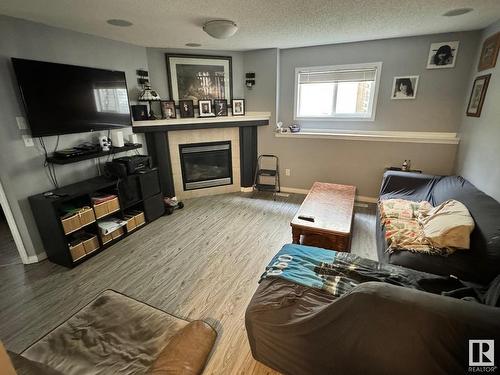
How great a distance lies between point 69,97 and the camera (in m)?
2.51

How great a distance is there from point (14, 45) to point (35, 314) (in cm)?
232

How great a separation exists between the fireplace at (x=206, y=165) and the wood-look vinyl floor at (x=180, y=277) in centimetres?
92

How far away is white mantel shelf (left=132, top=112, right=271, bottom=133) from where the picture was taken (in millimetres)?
3475

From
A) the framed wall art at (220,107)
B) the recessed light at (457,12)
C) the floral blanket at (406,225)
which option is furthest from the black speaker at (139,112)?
the recessed light at (457,12)

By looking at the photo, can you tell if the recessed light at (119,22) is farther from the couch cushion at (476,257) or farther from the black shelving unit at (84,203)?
the couch cushion at (476,257)

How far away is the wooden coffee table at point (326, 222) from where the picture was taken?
2.29 metres

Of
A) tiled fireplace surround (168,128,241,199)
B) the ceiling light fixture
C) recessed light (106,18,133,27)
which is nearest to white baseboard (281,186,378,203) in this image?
tiled fireplace surround (168,128,241,199)

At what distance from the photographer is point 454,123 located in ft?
10.5

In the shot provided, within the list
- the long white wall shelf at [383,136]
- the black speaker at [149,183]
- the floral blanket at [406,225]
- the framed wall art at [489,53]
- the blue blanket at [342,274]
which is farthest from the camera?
the long white wall shelf at [383,136]

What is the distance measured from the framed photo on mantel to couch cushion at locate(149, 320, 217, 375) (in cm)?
325

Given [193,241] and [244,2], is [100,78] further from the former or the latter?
[193,241]

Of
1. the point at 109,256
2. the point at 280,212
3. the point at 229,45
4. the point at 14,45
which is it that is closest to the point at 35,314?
the point at 109,256

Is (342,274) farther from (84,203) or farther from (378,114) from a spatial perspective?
(378,114)

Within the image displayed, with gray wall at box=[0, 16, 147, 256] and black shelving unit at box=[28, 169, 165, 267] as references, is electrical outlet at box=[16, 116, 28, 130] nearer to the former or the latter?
gray wall at box=[0, 16, 147, 256]
